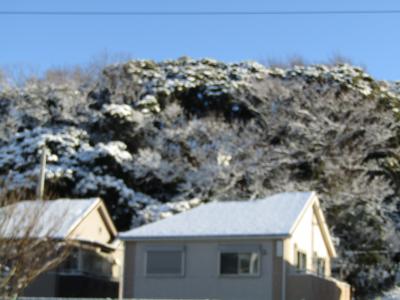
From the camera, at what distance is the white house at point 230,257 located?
24.5 metres

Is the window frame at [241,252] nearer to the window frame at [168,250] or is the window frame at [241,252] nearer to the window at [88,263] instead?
the window frame at [168,250]

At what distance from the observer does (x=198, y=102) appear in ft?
147

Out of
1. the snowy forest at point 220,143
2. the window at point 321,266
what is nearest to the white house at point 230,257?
the window at point 321,266

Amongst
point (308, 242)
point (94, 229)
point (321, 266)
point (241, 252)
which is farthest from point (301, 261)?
point (94, 229)

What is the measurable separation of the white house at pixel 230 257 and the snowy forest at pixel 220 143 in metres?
9.54

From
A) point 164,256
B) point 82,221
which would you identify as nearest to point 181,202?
point 82,221

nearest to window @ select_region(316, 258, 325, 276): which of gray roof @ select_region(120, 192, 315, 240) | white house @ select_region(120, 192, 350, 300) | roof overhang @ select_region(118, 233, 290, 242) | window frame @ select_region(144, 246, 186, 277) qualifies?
white house @ select_region(120, 192, 350, 300)

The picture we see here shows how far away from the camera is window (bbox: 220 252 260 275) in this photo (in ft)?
81.4

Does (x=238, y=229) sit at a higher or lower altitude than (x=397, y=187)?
lower

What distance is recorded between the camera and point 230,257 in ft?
82.8

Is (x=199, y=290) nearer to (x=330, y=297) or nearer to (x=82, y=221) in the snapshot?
(x=330, y=297)

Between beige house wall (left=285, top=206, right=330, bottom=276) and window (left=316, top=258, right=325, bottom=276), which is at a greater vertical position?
beige house wall (left=285, top=206, right=330, bottom=276)

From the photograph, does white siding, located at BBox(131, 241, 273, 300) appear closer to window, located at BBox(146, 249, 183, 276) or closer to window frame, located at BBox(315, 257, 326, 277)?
window, located at BBox(146, 249, 183, 276)

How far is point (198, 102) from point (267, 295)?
2180cm
